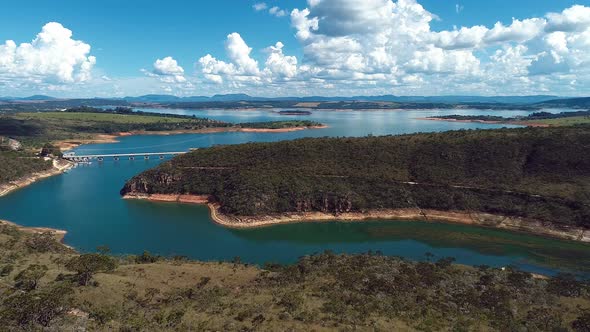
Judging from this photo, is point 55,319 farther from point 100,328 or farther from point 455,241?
point 455,241

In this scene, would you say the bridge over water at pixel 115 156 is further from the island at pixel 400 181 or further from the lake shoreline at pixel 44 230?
the lake shoreline at pixel 44 230

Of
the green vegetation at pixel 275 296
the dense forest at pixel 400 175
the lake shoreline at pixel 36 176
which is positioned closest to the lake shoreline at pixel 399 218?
→ the dense forest at pixel 400 175

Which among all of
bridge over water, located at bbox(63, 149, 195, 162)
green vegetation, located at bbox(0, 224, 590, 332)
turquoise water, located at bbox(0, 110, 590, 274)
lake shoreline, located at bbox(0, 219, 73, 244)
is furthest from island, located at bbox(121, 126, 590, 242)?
bridge over water, located at bbox(63, 149, 195, 162)

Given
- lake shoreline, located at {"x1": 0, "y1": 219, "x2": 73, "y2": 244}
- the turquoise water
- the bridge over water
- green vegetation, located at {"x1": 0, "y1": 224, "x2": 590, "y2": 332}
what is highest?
the bridge over water

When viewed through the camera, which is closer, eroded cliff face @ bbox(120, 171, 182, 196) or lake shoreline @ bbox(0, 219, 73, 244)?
lake shoreline @ bbox(0, 219, 73, 244)

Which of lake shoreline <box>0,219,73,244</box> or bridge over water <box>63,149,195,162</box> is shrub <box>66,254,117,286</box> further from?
bridge over water <box>63,149,195,162</box>

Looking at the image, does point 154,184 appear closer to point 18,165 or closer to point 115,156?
point 18,165

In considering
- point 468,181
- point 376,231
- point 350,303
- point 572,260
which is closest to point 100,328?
point 350,303
